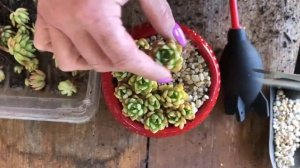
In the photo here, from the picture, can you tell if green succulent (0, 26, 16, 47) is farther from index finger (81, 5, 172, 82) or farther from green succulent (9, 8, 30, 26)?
index finger (81, 5, 172, 82)

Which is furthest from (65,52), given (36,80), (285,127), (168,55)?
(285,127)

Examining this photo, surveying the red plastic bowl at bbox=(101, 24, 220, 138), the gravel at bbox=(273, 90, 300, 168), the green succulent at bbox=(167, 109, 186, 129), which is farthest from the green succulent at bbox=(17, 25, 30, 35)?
the gravel at bbox=(273, 90, 300, 168)

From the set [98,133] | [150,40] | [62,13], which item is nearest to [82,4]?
[62,13]

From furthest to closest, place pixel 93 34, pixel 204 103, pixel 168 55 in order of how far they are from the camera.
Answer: pixel 204 103
pixel 168 55
pixel 93 34

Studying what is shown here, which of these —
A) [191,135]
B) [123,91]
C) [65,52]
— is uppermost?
[65,52]

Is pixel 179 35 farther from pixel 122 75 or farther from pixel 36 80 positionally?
pixel 36 80

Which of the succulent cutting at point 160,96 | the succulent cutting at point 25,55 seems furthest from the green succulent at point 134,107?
the succulent cutting at point 25,55

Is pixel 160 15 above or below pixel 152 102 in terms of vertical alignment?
above
